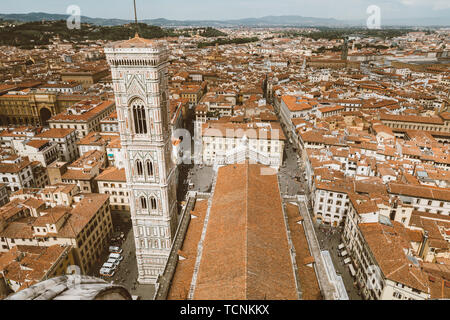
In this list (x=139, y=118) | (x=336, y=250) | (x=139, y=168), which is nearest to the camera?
(x=139, y=118)

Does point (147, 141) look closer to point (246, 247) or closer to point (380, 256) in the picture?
point (246, 247)

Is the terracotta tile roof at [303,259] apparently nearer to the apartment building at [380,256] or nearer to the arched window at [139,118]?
the apartment building at [380,256]

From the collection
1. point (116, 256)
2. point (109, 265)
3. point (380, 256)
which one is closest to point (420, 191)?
point (380, 256)

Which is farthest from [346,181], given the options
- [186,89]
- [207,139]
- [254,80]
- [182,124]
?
[254,80]

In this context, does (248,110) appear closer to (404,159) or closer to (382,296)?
(404,159)

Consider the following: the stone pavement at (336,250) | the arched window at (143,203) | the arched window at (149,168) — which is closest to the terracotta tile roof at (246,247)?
the arched window at (149,168)

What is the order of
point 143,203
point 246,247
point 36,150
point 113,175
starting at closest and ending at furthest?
point 246,247 → point 143,203 → point 113,175 → point 36,150
